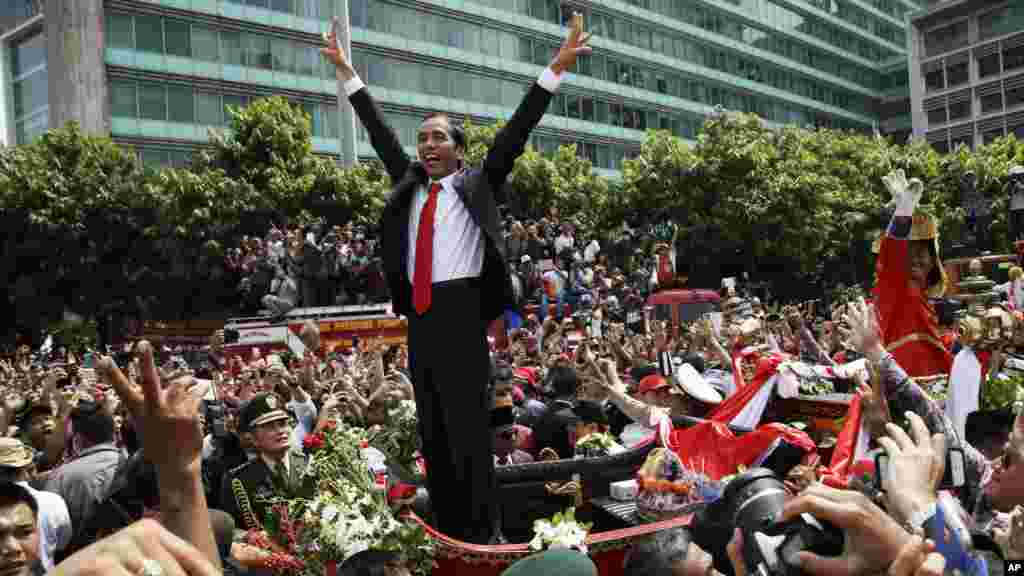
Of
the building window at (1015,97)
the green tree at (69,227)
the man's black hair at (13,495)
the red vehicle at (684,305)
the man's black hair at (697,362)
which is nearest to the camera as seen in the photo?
the man's black hair at (13,495)

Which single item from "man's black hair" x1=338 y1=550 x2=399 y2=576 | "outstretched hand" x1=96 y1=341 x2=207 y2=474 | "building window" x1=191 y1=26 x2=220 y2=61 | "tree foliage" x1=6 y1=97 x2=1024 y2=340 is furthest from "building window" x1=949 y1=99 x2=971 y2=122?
"outstretched hand" x1=96 y1=341 x2=207 y2=474

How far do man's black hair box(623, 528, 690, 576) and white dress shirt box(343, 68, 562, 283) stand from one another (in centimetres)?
195

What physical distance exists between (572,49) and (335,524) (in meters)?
2.34

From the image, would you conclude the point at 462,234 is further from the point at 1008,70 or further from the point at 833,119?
the point at 833,119

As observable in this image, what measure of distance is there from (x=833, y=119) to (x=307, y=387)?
72545 mm

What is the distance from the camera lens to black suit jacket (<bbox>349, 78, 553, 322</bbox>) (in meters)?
4.09

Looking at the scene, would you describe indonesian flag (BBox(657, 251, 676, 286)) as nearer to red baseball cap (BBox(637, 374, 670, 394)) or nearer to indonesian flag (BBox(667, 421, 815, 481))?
red baseball cap (BBox(637, 374, 670, 394))

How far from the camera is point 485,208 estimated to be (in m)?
4.07

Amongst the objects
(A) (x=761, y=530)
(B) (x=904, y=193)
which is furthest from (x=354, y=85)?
(B) (x=904, y=193)

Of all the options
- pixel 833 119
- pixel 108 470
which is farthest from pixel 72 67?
pixel 833 119

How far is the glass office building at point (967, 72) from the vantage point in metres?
62.9

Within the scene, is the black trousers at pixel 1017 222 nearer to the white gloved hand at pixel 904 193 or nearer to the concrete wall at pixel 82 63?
the white gloved hand at pixel 904 193

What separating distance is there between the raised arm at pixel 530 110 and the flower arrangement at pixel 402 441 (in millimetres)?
1541

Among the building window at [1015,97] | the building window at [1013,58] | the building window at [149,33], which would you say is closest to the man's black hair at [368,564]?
the building window at [149,33]
